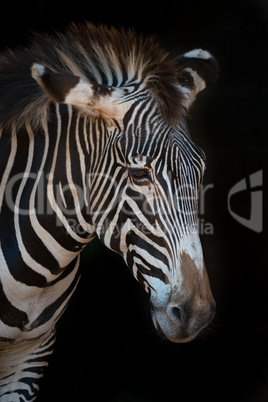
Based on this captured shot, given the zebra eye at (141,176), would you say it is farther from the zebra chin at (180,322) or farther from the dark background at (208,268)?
the dark background at (208,268)

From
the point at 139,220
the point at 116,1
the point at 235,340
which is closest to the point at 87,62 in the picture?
the point at 139,220

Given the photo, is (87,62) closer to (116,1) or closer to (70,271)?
(70,271)

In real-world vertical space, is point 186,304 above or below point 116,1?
below

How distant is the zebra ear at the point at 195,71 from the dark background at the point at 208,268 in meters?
1.47

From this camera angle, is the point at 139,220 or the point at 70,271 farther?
the point at 70,271

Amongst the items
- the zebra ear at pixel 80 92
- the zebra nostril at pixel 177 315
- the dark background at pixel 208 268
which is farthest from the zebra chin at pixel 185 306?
the dark background at pixel 208 268

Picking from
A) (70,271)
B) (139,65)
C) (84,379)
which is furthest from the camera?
(84,379)

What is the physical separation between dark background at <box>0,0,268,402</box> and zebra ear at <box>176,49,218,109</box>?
1.47 metres

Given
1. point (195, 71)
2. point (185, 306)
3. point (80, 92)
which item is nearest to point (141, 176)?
point (80, 92)

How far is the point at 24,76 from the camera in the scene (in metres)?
3.36

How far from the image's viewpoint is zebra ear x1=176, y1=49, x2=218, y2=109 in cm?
348

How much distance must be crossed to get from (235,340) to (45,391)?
8.10 ft

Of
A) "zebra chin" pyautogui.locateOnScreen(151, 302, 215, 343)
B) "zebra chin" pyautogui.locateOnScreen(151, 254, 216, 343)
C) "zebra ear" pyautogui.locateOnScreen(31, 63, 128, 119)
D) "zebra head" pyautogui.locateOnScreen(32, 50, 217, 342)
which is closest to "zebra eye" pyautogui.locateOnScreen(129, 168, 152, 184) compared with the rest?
"zebra head" pyautogui.locateOnScreen(32, 50, 217, 342)

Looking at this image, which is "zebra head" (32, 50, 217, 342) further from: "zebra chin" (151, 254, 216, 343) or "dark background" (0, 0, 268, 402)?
"dark background" (0, 0, 268, 402)
